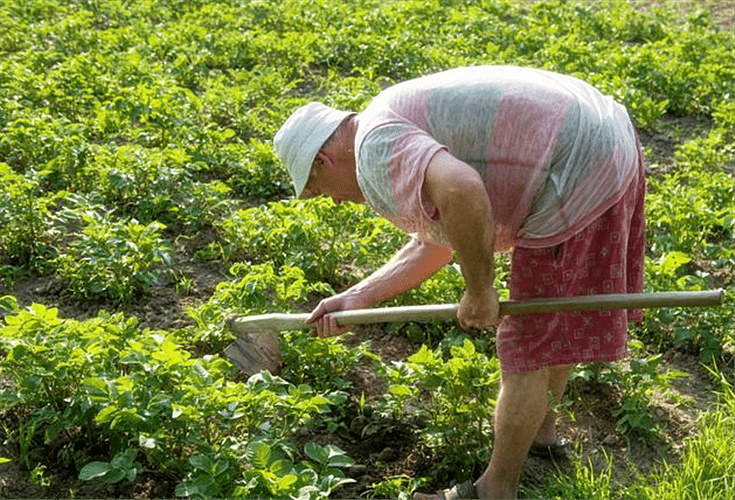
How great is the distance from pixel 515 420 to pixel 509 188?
2.53 ft

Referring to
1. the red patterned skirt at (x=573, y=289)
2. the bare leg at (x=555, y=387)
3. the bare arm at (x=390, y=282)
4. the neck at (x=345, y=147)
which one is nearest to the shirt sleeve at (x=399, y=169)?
the neck at (x=345, y=147)

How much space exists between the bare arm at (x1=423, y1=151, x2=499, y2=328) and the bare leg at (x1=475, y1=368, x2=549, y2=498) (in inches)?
17.5

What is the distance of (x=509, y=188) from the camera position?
11.0 feet

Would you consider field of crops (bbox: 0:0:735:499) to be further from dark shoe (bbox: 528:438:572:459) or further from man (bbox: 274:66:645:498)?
man (bbox: 274:66:645:498)

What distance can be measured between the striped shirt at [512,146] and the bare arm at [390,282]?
0.50 m

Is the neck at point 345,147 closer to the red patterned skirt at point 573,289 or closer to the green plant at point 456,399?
the red patterned skirt at point 573,289

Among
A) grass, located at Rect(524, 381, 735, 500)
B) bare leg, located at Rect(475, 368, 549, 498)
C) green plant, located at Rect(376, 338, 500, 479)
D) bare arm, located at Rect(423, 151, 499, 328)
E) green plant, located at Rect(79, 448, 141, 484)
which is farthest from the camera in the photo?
green plant, located at Rect(376, 338, 500, 479)

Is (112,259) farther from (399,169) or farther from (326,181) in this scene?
(399,169)

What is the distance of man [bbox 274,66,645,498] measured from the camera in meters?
3.20

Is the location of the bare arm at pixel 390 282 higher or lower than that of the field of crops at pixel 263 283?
higher

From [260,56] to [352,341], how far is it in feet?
14.0

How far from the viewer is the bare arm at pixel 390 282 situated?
392 centimetres

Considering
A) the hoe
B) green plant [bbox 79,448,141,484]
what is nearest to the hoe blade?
the hoe

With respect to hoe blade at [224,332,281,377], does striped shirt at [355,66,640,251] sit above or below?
above
